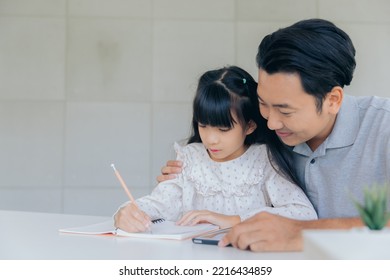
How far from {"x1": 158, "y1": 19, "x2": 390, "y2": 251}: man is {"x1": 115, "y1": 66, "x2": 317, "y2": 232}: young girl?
0.10 m

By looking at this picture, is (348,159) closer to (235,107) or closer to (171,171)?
(235,107)

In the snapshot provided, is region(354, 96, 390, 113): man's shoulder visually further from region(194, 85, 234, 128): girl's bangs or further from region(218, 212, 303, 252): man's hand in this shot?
region(218, 212, 303, 252): man's hand

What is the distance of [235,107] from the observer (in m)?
1.34

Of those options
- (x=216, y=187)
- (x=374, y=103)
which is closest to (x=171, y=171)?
(x=216, y=187)

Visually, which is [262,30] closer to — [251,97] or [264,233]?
[251,97]


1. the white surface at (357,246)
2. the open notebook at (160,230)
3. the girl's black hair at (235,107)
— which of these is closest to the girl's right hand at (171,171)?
the girl's black hair at (235,107)

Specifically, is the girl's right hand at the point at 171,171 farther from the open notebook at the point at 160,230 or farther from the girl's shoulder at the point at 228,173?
the open notebook at the point at 160,230

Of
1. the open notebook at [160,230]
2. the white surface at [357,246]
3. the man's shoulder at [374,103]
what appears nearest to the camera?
the white surface at [357,246]

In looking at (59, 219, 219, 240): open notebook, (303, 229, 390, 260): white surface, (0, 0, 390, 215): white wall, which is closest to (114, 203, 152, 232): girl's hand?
(59, 219, 219, 240): open notebook

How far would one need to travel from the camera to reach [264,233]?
0.83m

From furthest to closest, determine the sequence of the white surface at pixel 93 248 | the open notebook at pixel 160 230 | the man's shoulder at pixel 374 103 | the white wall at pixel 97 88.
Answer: the white wall at pixel 97 88 → the man's shoulder at pixel 374 103 → the open notebook at pixel 160 230 → the white surface at pixel 93 248

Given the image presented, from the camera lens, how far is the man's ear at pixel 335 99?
3.75ft

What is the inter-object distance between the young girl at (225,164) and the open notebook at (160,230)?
6.3 inches

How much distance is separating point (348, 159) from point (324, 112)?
5.6 inches
